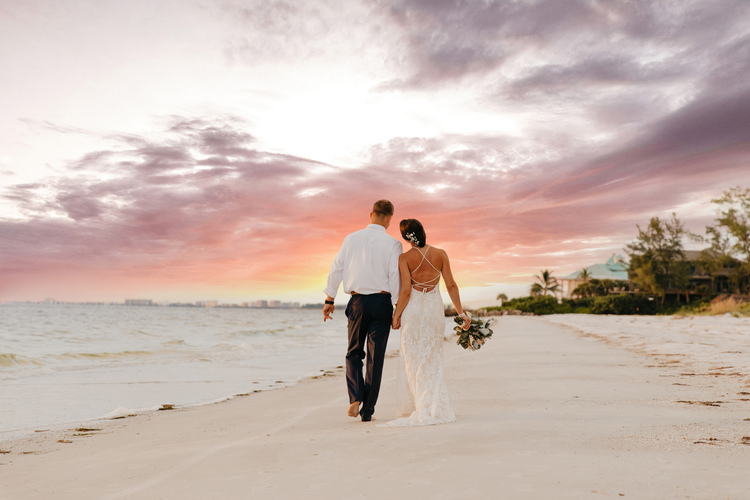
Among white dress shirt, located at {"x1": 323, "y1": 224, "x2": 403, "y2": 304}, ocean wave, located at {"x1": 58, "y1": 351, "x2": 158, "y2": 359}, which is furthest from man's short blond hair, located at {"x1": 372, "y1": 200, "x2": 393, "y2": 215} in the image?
ocean wave, located at {"x1": 58, "y1": 351, "x2": 158, "y2": 359}

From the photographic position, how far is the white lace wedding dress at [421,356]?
5.07 metres

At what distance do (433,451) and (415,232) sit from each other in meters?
2.23

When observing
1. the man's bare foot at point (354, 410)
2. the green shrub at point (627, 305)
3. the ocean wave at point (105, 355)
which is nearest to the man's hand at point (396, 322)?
the man's bare foot at point (354, 410)

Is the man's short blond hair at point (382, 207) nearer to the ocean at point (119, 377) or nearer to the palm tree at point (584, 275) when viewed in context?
the ocean at point (119, 377)

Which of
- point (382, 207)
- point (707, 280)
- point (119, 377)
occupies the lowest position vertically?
point (119, 377)

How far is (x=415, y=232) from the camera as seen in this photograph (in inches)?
207

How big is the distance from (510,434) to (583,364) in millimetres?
6681

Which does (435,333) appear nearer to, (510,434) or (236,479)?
(510,434)

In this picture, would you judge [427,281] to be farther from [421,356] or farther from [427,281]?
[421,356]

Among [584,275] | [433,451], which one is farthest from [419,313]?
[584,275]

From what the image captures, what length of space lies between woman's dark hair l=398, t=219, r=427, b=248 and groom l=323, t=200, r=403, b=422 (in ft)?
1.01

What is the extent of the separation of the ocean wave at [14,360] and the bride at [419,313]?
14.1m

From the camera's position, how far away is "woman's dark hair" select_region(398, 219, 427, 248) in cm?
524

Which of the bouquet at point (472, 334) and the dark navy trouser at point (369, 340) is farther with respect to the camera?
the bouquet at point (472, 334)
